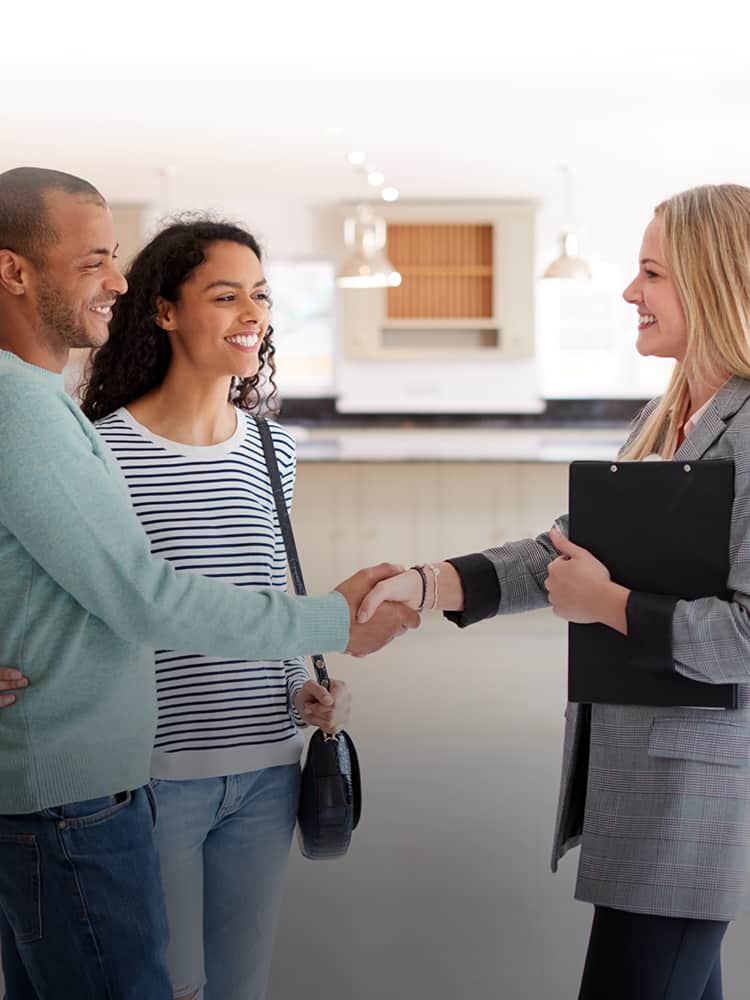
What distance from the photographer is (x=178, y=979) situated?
1529mm

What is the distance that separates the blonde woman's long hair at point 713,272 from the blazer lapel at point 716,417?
20mm

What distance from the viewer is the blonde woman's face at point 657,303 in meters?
1.53

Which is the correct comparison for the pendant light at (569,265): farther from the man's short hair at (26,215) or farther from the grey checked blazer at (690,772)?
the man's short hair at (26,215)

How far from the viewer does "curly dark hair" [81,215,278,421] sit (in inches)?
67.3

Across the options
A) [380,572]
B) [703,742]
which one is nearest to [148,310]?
[380,572]

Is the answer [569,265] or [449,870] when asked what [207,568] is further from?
[569,265]

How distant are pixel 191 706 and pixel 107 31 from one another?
4.64 metres

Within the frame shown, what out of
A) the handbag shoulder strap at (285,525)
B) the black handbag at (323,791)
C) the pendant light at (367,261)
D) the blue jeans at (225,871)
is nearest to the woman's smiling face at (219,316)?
the handbag shoulder strap at (285,525)

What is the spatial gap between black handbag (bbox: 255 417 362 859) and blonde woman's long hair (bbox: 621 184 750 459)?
2.02 ft

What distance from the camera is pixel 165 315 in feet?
5.65

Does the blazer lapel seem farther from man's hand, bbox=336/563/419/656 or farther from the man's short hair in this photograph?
the man's short hair

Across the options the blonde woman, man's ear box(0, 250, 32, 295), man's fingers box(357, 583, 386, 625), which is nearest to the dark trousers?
the blonde woman

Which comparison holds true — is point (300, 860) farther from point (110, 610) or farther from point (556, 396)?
point (556, 396)

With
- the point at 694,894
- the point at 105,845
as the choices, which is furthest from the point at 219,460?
the point at 694,894
